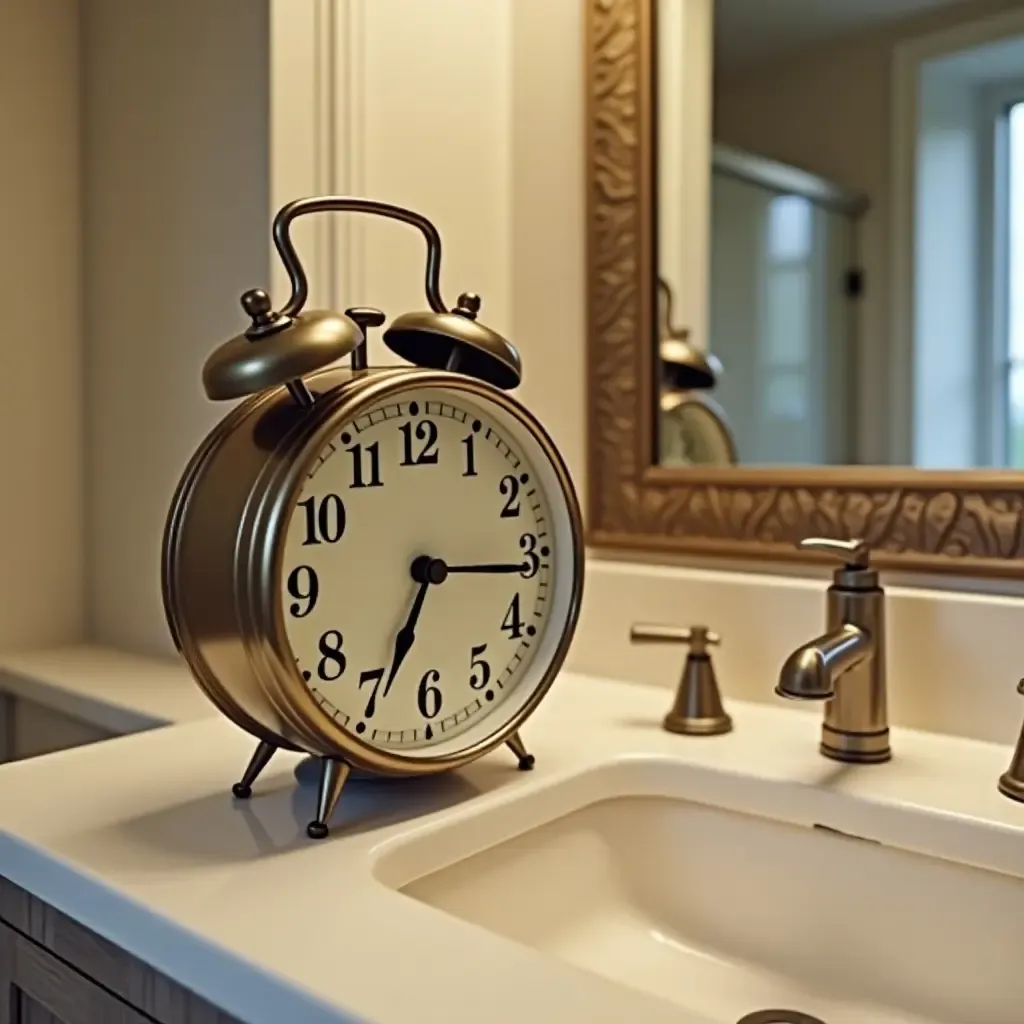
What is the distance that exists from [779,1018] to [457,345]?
459 mm

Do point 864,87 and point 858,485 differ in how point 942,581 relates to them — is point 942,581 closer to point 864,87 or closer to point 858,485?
point 858,485

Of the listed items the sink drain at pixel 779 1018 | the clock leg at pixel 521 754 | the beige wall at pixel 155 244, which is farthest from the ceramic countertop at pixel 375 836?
the beige wall at pixel 155 244

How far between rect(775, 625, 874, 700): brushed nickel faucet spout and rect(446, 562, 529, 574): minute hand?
0.59ft

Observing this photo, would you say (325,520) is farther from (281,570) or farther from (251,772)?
(251,772)

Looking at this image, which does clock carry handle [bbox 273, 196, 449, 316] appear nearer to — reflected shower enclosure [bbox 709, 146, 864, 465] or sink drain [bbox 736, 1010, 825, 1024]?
reflected shower enclosure [bbox 709, 146, 864, 465]

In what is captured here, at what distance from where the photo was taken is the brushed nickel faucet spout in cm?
65

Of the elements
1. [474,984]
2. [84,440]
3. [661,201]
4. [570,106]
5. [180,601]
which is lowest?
[474,984]

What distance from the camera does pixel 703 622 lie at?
3.09ft

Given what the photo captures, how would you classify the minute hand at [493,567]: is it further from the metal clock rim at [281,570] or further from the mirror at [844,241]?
the mirror at [844,241]

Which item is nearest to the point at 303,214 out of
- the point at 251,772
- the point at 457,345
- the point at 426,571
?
the point at 457,345

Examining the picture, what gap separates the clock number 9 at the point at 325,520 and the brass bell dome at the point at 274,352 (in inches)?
3.0

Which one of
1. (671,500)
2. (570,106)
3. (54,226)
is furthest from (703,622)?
(54,226)

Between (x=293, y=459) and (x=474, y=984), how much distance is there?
0.29 m

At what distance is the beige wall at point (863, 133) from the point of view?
90 centimetres
